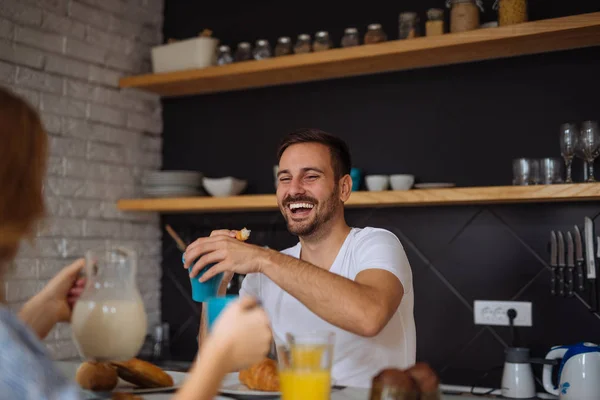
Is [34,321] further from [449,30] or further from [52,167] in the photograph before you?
[449,30]

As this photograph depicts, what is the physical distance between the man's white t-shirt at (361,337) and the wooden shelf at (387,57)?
0.98 metres

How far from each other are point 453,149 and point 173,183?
130 centimetres

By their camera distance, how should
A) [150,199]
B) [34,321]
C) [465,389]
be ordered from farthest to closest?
[150,199]
[465,389]
[34,321]

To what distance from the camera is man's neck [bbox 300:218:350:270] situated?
2.14 meters

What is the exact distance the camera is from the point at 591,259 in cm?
257

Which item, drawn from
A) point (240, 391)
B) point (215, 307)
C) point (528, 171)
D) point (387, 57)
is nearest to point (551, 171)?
point (528, 171)

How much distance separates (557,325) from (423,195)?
710 mm

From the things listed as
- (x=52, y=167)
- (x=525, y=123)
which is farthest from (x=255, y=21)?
(x=525, y=123)

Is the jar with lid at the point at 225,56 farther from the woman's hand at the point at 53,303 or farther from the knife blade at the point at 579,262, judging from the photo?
the woman's hand at the point at 53,303

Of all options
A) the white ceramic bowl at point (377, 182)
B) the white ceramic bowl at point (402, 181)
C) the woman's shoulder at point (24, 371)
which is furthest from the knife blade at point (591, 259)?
the woman's shoulder at point (24, 371)

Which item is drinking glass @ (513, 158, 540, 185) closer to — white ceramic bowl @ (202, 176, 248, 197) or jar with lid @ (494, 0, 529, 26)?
jar with lid @ (494, 0, 529, 26)

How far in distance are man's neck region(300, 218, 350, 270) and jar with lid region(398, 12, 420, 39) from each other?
3.41 ft

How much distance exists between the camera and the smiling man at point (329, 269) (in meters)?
1.59

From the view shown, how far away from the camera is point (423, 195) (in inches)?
105
